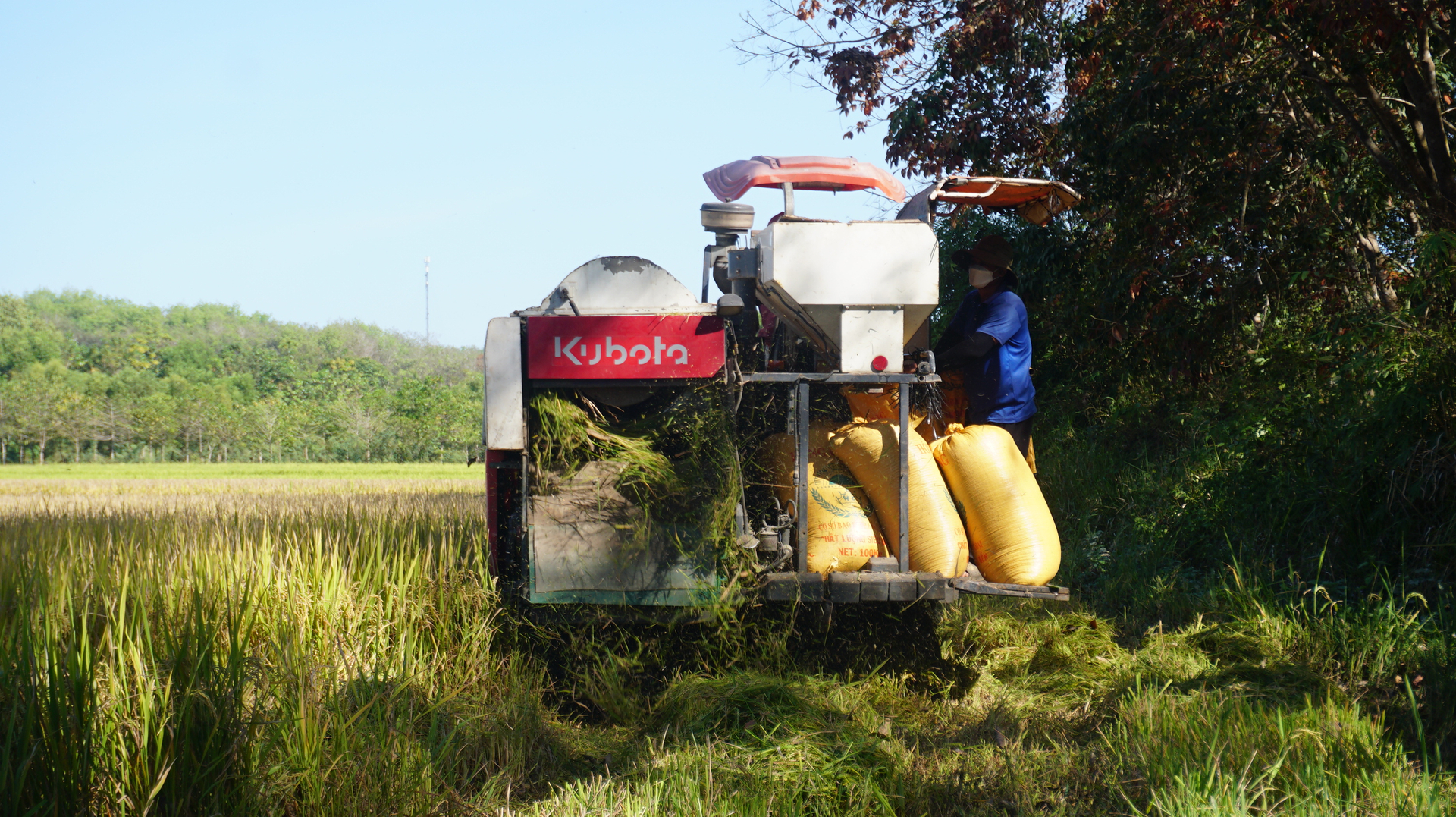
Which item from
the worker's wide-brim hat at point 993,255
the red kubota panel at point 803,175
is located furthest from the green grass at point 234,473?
the worker's wide-brim hat at point 993,255

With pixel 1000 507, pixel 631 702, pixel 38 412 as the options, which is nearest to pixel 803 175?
pixel 1000 507

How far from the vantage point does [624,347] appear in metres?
4.35

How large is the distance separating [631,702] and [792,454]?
1288 mm

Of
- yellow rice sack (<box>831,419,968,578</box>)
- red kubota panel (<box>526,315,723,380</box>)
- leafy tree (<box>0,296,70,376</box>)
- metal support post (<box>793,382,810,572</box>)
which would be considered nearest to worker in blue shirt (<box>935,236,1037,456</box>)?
yellow rice sack (<box>831,419,968,578</box>)

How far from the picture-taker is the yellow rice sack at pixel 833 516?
4332 mm

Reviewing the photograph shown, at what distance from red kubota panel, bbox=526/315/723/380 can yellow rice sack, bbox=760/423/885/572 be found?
621 mm

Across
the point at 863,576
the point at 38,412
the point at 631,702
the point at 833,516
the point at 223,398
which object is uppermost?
the point at 223,398

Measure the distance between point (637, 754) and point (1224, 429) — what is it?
4.86 m

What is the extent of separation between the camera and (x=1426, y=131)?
5965 millimetres

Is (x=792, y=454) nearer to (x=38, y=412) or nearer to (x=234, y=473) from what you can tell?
(x=234, y=473)

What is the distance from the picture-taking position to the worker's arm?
480 centimetres

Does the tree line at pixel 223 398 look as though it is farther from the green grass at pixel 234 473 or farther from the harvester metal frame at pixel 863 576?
the harvester metal frame at pixel 863 576

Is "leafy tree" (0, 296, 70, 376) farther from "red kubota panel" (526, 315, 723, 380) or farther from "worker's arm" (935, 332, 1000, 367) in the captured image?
"worker's arm" (935, 332, 1000, 367)

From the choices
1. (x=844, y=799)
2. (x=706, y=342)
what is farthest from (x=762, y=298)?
(x=844, y=799)
